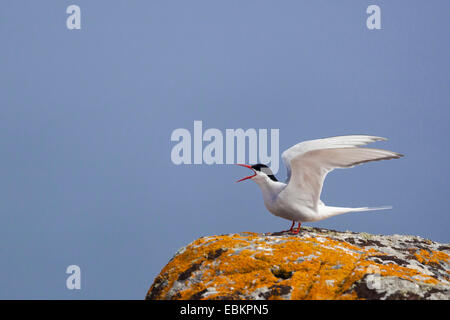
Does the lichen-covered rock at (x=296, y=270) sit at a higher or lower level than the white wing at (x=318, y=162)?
lower

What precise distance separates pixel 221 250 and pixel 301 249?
88 centimetres

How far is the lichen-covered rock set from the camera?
4.09m

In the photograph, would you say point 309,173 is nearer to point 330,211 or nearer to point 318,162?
point 318,162

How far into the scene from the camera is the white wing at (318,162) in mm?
5125

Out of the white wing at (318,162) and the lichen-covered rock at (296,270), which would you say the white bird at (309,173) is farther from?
the lichen-covered rock at (296,270)

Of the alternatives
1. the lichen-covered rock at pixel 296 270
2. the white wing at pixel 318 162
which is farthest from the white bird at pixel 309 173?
the lichen-covered rock at pixel 296 270

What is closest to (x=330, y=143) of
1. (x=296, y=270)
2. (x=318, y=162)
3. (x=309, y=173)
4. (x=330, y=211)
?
(x=318, y=162)

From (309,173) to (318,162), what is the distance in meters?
0.26

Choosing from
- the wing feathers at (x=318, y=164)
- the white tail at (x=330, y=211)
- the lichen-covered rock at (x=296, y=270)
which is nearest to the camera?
the lichen-covered rock at (x=296, y=270)

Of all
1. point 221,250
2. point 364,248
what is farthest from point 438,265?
point 221,250

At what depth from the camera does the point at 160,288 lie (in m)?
4.84

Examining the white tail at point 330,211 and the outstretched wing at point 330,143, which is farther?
the white tail at point 330,211

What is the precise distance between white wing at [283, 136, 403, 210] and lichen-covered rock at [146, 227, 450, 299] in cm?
70
